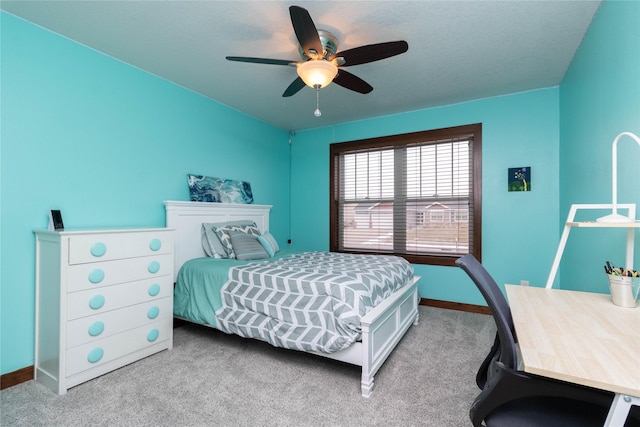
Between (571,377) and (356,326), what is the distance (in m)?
1.27

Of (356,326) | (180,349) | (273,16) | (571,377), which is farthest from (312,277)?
(273,16)

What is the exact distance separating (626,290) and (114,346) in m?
3.05

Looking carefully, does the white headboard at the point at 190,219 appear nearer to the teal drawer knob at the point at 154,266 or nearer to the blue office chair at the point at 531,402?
the teal drawer knob at the point at 154,266

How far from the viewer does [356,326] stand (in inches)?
74.9

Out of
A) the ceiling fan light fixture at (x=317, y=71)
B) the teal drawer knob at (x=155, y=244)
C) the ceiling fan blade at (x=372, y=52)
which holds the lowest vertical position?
the teal drawer knob at (x=155, y=244)

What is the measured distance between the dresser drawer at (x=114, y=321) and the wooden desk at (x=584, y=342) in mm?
2479

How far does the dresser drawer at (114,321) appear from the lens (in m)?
1.94

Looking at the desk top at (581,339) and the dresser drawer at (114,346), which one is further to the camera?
the dresser drawer at (114,346)

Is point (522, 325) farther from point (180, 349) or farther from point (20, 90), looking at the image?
point (20, 90)

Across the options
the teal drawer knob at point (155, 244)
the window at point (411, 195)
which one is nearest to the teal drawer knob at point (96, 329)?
the teal drawer knob at point (155, 244)

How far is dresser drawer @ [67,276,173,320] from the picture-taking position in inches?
76.2

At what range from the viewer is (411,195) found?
389 centimetres

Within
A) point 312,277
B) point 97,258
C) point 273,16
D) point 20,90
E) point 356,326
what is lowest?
point 356,326

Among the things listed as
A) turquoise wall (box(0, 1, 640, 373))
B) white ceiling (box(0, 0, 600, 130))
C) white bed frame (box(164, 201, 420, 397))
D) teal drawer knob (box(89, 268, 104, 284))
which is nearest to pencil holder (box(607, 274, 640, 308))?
turquoise wall (box(0, 1, 640, 373))
